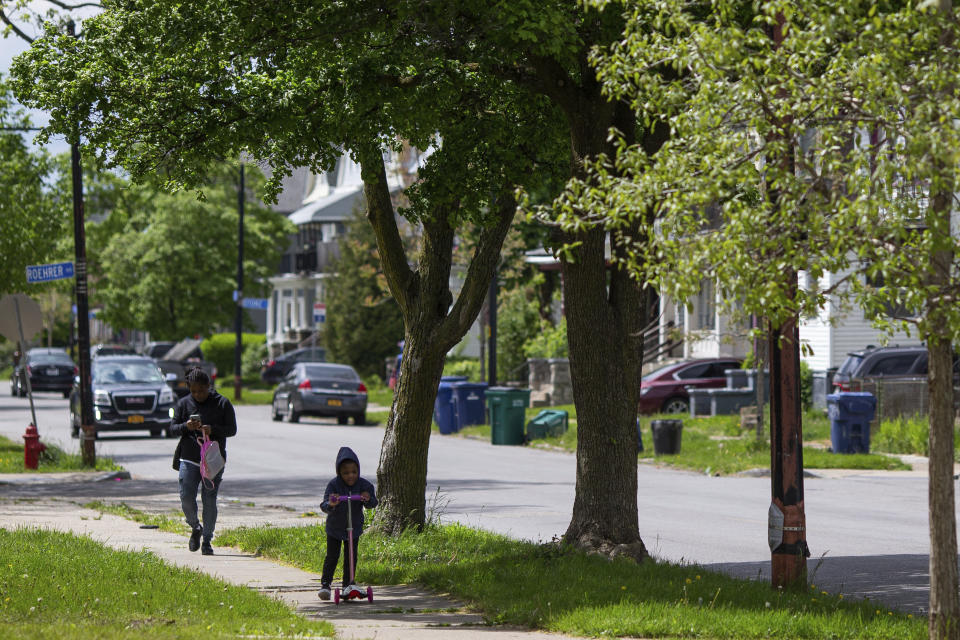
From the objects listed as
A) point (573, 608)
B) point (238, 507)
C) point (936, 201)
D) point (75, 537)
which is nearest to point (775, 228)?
point (936, 201)

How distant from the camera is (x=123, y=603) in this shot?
360 inches

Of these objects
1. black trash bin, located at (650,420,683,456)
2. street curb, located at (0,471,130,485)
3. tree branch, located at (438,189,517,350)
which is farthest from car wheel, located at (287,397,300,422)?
tree branch, located at (438,189,517,350)

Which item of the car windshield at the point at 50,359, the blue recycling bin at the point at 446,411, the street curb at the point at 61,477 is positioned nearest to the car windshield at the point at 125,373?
the blue recycling bin at the point at 446,411

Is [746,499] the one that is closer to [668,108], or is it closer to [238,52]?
[238,52]

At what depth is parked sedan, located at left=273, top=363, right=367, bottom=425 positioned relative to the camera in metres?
36.2

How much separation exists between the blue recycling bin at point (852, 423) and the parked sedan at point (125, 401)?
44.9ft

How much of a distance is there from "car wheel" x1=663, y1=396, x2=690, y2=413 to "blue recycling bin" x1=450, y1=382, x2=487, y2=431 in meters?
4.58

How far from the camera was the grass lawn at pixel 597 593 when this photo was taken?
8.52 metres

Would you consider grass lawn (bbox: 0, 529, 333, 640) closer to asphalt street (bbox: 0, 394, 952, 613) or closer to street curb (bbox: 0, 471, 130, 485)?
asphalt street (bbox: 0, 394, 952, 613)

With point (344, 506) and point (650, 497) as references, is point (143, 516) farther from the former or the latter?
point (650, 497)

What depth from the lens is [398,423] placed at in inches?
501

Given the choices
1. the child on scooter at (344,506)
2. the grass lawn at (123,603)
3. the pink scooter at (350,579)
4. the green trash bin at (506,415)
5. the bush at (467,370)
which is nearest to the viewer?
the grass lawn at (123,603)

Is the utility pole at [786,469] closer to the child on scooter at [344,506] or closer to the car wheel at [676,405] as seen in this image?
the child on scooter at [344,506]

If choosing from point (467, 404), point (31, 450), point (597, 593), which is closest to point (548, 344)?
point (467, 404)
